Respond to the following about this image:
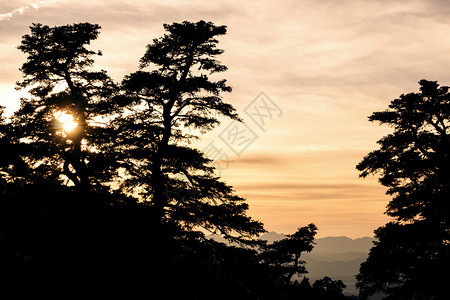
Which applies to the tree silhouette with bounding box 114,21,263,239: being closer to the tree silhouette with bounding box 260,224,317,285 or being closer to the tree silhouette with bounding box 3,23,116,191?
the tree silhouette with bounding box 3,23,116,191

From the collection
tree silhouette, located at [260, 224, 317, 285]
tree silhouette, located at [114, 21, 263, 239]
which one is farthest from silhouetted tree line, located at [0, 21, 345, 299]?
tree silhouette, located at [260, 224, 317, 285]

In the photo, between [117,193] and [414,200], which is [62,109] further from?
[414,200]

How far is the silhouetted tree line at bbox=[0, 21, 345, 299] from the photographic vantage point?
28.3 feet

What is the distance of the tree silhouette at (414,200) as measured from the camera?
56.6 feet

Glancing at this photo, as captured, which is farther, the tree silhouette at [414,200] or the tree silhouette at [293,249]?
the tree silhouette at [293,249]

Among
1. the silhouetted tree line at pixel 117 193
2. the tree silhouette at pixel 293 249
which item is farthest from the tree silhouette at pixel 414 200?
the tree silhouette at pixel 293 249

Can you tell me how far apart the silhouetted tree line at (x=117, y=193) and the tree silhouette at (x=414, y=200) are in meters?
7.03

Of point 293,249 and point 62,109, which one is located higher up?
point 62,109

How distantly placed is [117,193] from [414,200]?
15.8m

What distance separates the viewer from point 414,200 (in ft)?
60.7

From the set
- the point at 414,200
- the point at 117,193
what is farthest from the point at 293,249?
the point at 117,193

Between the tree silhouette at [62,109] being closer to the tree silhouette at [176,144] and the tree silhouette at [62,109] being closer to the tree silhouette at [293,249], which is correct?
the tree silhouette at [176,144]

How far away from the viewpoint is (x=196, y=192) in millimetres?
16312

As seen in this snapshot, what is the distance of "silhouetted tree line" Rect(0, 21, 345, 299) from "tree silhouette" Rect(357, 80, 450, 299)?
7.03 meters
